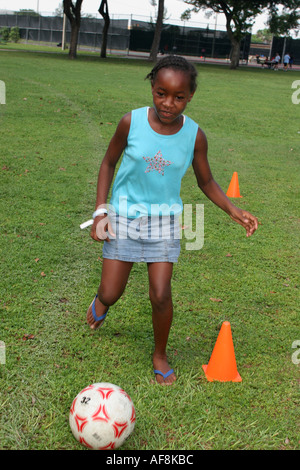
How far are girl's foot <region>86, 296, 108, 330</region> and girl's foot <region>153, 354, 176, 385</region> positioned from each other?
19.3 inches

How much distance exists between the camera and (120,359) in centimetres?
349

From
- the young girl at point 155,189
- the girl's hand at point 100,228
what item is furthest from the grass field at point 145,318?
the girl's hand at point 100,228

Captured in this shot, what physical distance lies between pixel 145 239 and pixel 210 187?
1.84 feet

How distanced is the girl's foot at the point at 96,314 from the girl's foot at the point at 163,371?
19.3 inches

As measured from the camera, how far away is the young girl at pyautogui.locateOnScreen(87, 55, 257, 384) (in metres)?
3.04

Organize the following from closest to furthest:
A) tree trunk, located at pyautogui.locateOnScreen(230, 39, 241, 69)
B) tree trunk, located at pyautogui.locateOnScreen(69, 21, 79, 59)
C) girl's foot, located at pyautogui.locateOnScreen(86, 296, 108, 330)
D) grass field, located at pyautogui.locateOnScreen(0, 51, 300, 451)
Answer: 1. grass field, located at pyautogui.locateOnScreen(0, 51, 300, 451)
2. girl's foot, located at pyautogui.locateOnScreen(86, 296, 108, 330)
3. tree trunk, located at pyautogui.locateOnScreen(69, 21, 79, 59)
4. tree trunk, located at pyautogui.locateOnScreen(230, 39, 241, 69)

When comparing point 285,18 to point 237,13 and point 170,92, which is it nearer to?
point 237,13

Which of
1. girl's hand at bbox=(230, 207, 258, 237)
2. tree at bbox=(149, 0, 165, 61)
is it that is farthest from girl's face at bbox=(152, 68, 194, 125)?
tree at bbox=(149, 0, 165, 61)

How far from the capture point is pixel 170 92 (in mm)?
2973

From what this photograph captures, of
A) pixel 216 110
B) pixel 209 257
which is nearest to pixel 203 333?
pixel 209 257

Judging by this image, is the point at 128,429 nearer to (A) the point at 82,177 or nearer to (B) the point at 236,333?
(B) the point at 236,333

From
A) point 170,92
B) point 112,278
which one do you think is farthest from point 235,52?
point 112,278

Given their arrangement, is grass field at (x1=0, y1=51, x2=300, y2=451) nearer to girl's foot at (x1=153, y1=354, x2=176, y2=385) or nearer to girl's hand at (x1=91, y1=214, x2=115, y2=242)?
girl's foot at (x1=153, y1=354, x2=176, y2=385)

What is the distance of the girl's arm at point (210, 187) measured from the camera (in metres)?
3.23
